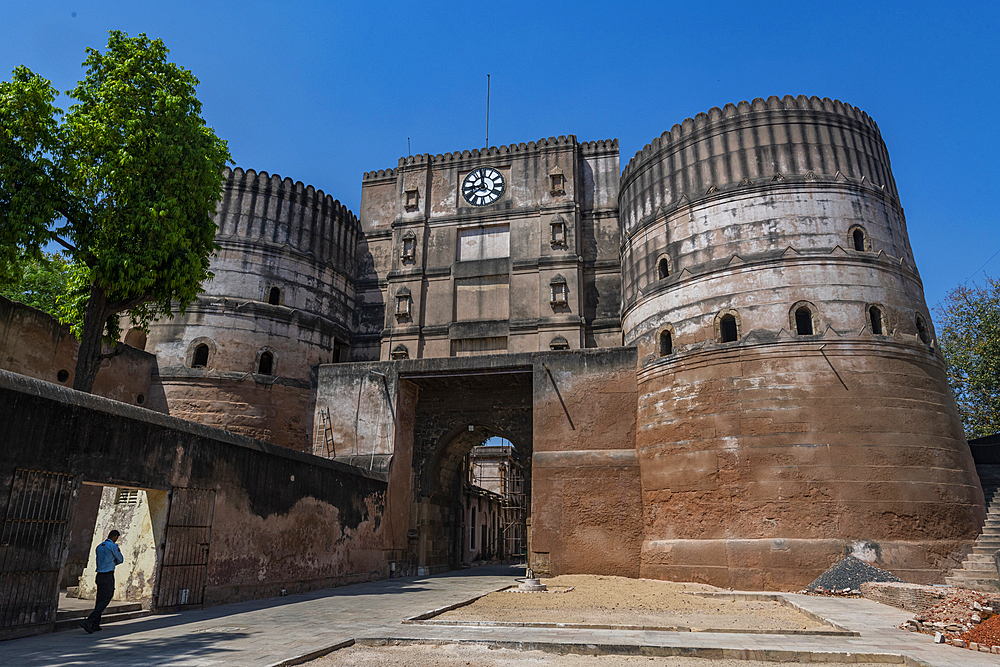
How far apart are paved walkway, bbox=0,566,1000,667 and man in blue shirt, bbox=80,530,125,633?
0.68ft

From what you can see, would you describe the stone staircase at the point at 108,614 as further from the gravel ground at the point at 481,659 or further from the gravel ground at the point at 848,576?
the gravel ground at the point at 848,576

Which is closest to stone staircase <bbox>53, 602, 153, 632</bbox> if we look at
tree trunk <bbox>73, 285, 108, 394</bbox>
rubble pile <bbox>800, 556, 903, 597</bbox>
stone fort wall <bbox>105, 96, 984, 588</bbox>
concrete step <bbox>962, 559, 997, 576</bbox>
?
tree trunk <bbox>73, 285, 108, 394</bbox>

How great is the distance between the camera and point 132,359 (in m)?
21.0

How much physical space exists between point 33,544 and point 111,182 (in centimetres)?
764

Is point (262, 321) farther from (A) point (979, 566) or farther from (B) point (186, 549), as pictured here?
(A) point (979, 566)

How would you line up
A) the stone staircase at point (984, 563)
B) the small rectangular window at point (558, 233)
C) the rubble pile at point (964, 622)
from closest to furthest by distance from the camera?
the rubble pile at point (964, 622), the stone staircase at point (984, 563), the small rectangular window at point (558, 233)

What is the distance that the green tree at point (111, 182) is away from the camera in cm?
1201

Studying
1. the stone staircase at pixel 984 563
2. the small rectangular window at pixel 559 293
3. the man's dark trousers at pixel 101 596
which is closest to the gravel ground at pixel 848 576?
the stone staircase at pixel 984 563

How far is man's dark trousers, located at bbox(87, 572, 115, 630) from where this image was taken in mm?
8141

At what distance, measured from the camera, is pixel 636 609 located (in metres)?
11.4

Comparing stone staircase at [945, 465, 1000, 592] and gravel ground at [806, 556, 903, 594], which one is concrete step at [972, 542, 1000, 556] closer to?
stone staircase at [945, 465, 1000, 592]

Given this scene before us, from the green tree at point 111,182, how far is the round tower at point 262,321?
8.56 meters

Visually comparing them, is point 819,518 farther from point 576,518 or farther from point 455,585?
point 455,585

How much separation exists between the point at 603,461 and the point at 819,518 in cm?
569
